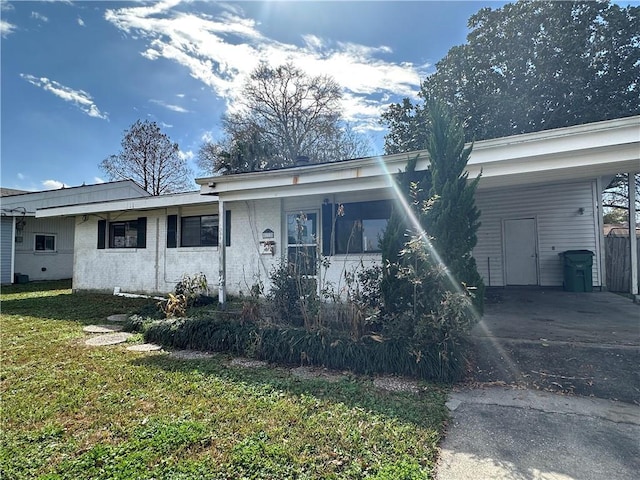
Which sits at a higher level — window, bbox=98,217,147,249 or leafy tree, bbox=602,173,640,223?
leafy tree, bbox=602,173,640,223

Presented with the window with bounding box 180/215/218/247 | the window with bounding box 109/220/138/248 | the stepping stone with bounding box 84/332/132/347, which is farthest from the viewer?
the window with bounding box 109/220/138/248

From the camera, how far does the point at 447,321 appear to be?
3705 mm

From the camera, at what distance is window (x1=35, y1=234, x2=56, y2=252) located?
16484 millimetres

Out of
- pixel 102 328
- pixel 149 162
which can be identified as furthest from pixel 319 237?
pixel 149 162

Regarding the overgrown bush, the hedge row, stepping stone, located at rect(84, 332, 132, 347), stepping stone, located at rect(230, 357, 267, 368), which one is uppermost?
the overgrown bush

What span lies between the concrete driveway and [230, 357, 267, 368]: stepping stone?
2.33 m

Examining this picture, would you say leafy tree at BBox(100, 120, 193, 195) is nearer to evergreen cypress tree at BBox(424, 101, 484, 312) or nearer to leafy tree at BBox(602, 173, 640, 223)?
evergreen cypress tree at BBox(424, 101, 484, 312)

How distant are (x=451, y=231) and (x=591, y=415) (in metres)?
2.22

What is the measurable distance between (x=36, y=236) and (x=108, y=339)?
49.4ft

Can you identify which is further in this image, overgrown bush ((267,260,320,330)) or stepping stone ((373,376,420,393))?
overgrown bush ((267,260,320,330))

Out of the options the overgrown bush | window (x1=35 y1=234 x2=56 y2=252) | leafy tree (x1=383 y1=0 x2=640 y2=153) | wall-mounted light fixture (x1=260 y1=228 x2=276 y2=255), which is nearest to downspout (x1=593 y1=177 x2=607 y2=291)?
leafy tree (x1=383 y1=0 x2=640 y2=153)

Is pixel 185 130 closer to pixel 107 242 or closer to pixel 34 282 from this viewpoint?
pixel 34 282

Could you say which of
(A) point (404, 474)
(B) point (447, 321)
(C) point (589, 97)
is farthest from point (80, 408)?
(C) point (589, 97)

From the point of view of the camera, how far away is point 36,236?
1638 centimetres
